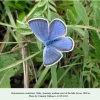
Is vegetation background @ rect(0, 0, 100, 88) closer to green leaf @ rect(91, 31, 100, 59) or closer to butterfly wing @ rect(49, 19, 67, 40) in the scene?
green leaf @ rect(91, 31, 100, 59)

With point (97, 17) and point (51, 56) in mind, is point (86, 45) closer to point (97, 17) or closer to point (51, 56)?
point (97, 17)

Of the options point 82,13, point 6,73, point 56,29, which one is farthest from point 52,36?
point 6,73

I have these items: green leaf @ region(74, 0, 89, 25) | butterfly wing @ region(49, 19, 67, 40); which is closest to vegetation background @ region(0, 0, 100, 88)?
green leaf @ region(74, 0, 89, 25)

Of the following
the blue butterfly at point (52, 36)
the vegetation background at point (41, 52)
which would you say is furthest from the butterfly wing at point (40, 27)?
the vegetation background at point (41, 52)

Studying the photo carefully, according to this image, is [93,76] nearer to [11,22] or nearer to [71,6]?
[71,6]
